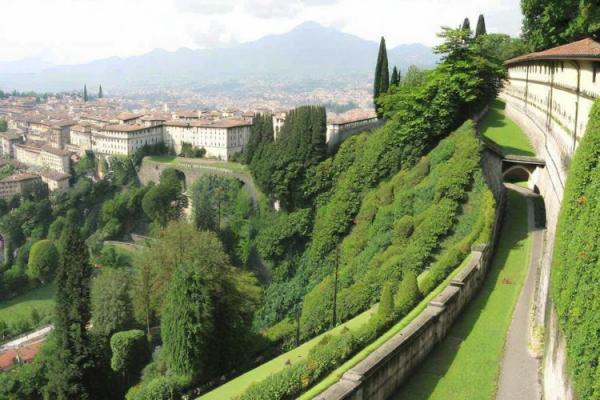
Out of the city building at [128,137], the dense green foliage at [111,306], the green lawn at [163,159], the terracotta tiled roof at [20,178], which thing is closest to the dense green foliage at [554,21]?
the dense green foliage at [111,306]

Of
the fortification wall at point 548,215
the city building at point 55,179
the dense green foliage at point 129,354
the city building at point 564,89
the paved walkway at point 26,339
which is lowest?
the paved walkway at point 26,339

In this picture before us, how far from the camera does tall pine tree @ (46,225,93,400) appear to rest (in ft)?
94.3

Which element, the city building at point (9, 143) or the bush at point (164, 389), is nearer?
the bush at point (164, 389)

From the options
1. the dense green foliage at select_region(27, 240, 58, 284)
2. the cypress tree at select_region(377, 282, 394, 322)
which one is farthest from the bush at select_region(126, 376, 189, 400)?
the dense green foliage at select_region(27, 240, 58, 284)

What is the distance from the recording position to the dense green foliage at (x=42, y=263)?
6419 cm

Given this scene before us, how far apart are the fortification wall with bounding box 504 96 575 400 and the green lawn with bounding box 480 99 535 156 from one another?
1.53 feet

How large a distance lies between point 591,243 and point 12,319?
61.4 meters

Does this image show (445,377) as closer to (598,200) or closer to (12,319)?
(598,200)

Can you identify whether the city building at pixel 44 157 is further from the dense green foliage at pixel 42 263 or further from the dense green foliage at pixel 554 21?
the dense green foliage at pixel 554 21

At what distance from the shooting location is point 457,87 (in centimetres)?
3145

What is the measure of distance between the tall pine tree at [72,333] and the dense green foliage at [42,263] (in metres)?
38.0

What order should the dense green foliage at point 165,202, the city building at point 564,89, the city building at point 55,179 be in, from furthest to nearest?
the city building at point 55,179
the dense green foliage at point 165,202
the city building at point 564,89

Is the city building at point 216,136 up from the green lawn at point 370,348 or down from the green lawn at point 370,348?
up

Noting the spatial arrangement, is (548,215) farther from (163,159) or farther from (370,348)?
(163,159)
